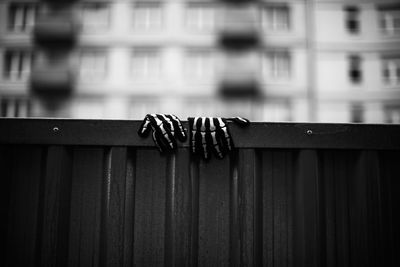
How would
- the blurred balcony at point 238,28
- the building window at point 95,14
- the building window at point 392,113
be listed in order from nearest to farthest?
1. the building window at point 392,113
2. the blurred balcony at point 238,28
3. the building window at point 95,14

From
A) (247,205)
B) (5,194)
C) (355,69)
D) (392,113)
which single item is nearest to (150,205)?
(247,205)

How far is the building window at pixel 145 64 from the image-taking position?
20.7m

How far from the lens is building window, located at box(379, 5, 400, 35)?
68.5 feet

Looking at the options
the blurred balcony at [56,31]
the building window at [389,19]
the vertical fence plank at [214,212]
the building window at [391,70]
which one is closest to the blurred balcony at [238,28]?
the building window at [389,19]

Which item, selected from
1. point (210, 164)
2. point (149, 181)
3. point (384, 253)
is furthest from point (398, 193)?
point (149, 181)

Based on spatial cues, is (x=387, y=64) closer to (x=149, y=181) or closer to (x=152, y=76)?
(x=152, y=76)

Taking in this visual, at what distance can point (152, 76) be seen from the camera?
68.1 ft

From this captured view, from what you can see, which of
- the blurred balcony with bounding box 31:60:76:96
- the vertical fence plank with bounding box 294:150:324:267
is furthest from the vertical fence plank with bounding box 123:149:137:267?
the blurred balcony with bounding box 31:60:76:96

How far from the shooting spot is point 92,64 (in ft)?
69.2

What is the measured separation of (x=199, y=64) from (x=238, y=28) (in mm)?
2913

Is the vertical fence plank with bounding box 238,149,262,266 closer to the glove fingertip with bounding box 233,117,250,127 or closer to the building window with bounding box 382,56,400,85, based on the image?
the glove fingertip with bounding box 233,117,250,127

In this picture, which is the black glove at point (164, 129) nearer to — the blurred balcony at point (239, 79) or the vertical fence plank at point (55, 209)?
the vertical fence plank at point (55, 209)

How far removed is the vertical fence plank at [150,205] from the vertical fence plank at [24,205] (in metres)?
0.69

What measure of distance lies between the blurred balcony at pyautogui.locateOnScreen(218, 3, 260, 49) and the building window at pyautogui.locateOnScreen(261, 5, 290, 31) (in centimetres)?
65
